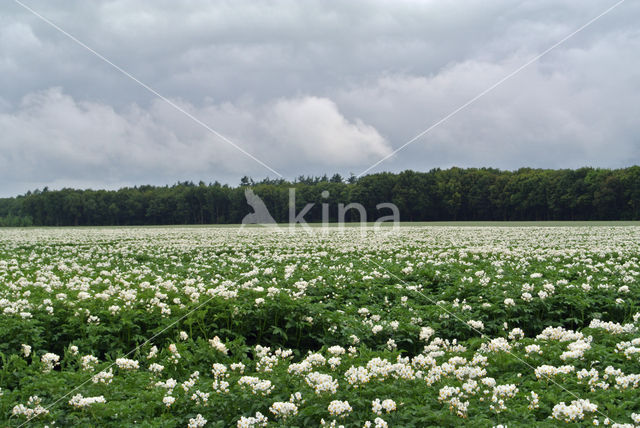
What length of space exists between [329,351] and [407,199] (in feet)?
363

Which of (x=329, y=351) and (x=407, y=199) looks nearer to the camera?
(x=329, y=351)

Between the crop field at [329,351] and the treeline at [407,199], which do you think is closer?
the crop field at [329,351]

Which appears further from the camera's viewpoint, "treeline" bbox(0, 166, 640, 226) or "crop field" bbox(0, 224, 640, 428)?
"treeline" bbox(0, 166, 640, 226)

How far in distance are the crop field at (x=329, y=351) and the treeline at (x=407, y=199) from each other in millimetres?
83729

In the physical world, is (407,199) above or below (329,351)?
above

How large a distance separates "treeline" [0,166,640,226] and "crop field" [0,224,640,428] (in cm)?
8373

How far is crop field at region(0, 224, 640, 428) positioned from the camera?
4387 mm

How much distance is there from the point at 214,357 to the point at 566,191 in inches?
4397

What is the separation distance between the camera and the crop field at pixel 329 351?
173 inches

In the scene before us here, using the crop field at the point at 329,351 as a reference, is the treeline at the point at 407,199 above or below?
above

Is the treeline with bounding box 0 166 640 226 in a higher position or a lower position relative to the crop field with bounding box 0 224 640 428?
higher

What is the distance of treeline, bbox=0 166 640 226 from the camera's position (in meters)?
99.1

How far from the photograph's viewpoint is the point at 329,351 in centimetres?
599

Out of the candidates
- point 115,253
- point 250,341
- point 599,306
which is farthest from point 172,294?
point 115,253
